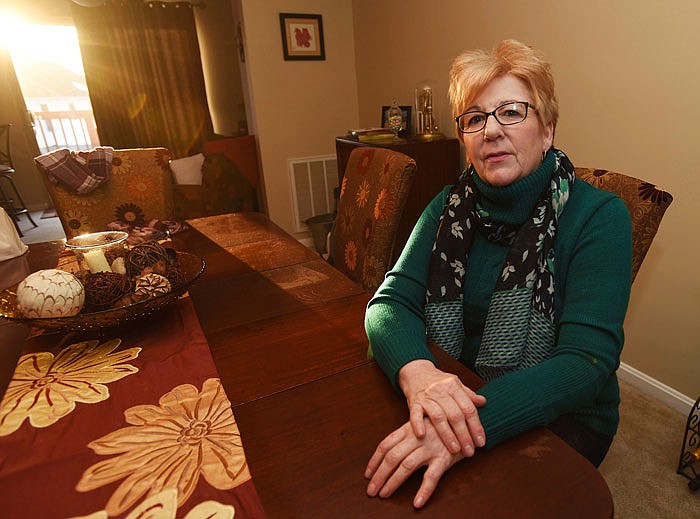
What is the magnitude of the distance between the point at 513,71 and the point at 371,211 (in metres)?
0.58

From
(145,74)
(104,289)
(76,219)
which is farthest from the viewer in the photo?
(145,74)

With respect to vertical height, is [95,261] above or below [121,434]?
above

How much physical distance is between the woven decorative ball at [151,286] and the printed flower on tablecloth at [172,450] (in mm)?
273

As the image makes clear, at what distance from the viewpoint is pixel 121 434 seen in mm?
609

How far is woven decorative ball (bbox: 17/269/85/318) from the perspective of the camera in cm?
81

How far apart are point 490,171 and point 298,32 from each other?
309 centimetres

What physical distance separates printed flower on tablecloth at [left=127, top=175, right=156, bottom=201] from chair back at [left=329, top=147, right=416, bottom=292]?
2.95 ft

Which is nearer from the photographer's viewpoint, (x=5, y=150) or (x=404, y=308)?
(x=404, y=308)

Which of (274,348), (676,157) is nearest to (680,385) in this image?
(676,157)

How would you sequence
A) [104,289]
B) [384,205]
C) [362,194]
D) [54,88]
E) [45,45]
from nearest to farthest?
[104,289], [384,205], [362,194], [45,45], [54,88]

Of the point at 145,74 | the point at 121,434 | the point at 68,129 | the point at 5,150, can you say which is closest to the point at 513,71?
the point at 121,434

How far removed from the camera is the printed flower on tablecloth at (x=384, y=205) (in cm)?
130

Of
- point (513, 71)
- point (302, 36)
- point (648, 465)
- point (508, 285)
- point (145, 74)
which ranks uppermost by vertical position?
point (302, 36)

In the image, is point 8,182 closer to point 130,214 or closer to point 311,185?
point 311,185
